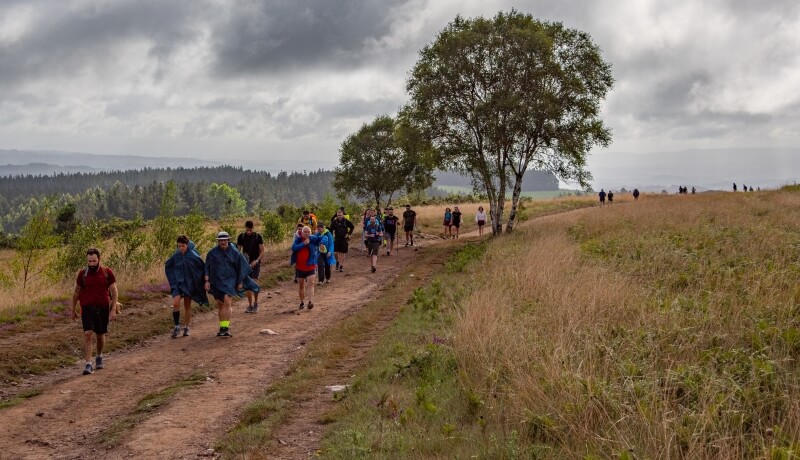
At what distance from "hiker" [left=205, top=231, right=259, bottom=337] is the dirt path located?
1.72ft

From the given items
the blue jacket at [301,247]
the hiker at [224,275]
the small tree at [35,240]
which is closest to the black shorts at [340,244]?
the blue jacket at [301,247]

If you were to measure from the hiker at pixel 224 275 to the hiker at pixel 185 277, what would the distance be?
210 mm

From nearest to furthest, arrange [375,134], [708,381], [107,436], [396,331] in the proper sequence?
[708,381] < [107,436] < [396,331] < [375,134]

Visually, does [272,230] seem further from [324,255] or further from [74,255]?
[74,255]

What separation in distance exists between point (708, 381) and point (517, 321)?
3.27 meters

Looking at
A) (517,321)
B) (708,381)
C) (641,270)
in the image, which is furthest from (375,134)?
(708,381)

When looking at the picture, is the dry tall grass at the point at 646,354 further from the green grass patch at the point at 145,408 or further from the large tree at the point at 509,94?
the large tree at the point at 509,94

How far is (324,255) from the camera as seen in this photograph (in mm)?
18594

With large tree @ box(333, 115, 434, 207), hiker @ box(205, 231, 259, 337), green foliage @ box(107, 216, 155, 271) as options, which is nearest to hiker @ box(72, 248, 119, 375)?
hiker @ box(205, 231, 259, 337)

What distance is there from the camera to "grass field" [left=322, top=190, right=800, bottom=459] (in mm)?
4690

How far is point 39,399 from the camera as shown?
8234 millimetres

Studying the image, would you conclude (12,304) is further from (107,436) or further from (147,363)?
(107,436)

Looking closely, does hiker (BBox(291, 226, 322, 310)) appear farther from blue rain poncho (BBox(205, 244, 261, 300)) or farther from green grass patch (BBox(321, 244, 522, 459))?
green grass patch (BBox(321, 244, 522, 459))

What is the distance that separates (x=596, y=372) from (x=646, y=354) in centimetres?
99
